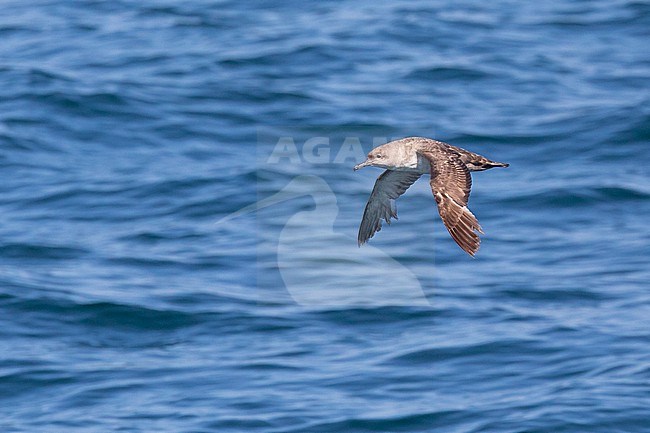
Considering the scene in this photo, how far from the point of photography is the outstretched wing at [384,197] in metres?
9.62

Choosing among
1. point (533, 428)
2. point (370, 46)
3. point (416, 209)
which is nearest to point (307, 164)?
point (416, 209)

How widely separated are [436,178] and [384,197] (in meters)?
1.95

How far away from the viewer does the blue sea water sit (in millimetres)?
11750

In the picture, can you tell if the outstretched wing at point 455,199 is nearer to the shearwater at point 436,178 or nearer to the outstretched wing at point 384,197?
the shearwater at point 436,178

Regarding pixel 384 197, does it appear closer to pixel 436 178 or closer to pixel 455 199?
pixel 436 178

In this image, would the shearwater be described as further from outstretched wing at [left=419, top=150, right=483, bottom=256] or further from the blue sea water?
the blue sea water

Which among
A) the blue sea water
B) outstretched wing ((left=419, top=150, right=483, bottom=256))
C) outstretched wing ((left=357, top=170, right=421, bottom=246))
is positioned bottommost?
the blue sea water

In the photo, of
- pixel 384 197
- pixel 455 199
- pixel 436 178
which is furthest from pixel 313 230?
pixel 455 199

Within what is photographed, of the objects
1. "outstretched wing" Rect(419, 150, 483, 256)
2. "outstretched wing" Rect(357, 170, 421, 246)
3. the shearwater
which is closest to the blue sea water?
"outstretched wing" Rect(357, 170, 421, 246)

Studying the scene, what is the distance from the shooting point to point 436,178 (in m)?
7.84

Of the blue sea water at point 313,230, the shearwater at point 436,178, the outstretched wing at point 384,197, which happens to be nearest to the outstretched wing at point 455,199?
the shearwater at point 436,178

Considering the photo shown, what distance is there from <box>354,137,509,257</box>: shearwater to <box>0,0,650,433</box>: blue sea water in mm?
2403

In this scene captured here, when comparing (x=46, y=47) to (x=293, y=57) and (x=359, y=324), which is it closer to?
(x=293, y=57)

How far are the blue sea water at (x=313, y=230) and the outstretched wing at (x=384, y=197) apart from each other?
216 cm
